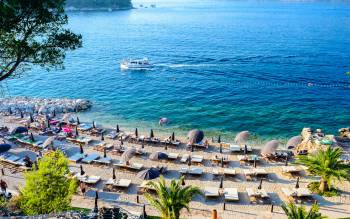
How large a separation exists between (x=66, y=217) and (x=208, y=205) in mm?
13280

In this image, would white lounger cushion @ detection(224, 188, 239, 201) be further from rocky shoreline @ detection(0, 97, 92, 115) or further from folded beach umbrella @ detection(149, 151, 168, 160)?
rocky shoreline @ detection(0, 97, 92, 115)

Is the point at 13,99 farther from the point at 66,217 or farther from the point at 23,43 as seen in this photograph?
the point at 66,217

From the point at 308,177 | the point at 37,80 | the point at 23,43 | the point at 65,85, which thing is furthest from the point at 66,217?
the point at 37,80

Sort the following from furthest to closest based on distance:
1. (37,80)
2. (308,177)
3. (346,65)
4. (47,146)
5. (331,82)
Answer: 1. (346,65)
2. (37,80)
3. (331,82)
4. (47,146)
5. (308,177)

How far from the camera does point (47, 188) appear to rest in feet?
67.8

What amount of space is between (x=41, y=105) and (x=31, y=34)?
35627 mm

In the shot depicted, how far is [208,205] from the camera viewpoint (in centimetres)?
2764

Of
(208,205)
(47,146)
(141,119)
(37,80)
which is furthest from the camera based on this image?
(37,80)

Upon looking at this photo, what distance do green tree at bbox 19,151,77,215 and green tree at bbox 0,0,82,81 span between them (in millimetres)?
6618

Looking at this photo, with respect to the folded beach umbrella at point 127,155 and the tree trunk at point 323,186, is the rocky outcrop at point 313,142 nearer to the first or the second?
the tree trunk at point 323,186

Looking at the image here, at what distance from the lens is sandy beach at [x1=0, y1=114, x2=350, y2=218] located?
26877 mm

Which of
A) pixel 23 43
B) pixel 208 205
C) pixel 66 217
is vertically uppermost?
pixel 23 43

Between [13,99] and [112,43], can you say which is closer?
[13,99]

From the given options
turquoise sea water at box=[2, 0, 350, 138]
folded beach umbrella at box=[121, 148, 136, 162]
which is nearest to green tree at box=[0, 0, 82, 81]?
folded beach umbrella at box=[121, 148, 136, 162]
